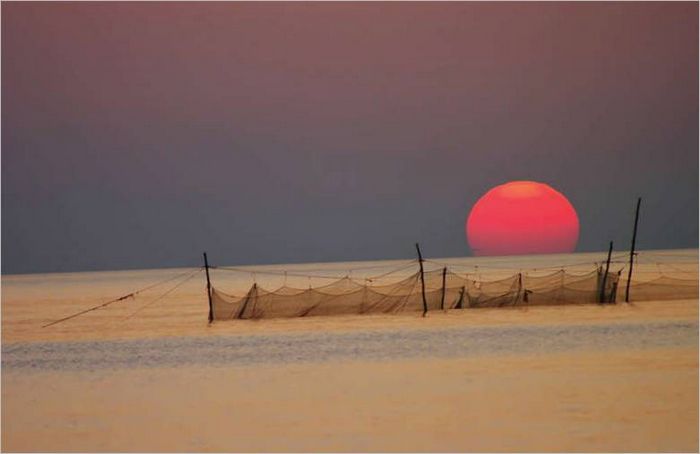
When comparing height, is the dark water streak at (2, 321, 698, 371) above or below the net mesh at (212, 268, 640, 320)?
below

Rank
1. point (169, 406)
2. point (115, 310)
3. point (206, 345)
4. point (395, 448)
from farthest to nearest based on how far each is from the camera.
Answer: point (115, 310) → point (206, 345) → point (169, 406) → point (395, 448)

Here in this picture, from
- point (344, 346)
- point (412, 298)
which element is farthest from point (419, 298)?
point (344, 346)

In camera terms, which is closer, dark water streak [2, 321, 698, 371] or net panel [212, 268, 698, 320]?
dark water streak [2, 321, 698, 371]

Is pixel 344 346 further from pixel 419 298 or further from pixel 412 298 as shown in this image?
pixel 419 298

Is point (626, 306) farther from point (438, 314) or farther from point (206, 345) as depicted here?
point (206, 345)

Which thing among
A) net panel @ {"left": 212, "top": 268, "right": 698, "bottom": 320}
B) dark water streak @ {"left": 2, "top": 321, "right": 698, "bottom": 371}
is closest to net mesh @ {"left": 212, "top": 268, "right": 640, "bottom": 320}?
net panel @ {"left": 212, "top": 268, "right": 698, "bottom": 320}

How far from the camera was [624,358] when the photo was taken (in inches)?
713

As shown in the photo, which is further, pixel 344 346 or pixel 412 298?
pixel 412 298

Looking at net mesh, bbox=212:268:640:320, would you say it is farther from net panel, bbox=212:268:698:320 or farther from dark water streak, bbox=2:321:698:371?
dark water streak, bbox=2:321:698:371

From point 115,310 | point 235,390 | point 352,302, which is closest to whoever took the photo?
point 235,390

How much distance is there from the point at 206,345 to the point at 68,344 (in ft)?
15.2

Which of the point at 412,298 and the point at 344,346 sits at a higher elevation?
the point at 412,298

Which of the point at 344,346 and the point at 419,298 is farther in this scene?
the point at 419,298

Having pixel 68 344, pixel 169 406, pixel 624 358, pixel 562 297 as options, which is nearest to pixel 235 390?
pixel 169 406
